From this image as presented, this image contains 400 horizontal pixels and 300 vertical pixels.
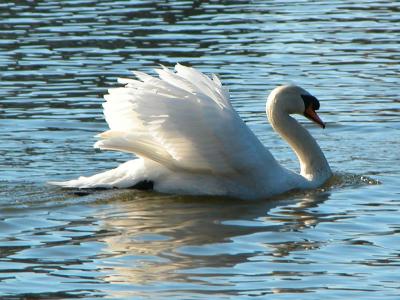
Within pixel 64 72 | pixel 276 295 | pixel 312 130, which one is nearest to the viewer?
pixel 276 295

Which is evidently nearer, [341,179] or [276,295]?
[276,295]

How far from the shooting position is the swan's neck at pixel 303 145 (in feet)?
41.9

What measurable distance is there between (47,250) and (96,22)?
41.3 ft

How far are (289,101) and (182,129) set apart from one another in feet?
5.06

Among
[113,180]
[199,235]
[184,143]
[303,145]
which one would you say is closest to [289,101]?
[303,145]

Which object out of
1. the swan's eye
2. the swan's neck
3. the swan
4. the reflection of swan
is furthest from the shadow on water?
the swan's eye

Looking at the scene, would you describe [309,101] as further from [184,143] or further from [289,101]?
[184,143]

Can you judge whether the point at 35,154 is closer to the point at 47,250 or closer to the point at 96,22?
the point at 47,250

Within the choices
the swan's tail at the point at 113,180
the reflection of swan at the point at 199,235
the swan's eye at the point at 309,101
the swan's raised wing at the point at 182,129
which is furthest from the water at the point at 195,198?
the swan's eye at the point at 309,101

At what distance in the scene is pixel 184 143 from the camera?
38.7ft

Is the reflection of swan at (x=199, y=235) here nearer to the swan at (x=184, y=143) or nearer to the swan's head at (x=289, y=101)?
the swan at (x=184, y=143)

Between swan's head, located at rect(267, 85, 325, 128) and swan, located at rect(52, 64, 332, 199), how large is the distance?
66 centimetres

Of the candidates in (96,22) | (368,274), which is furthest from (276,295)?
(96,22)

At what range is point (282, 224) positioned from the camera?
1104cm
